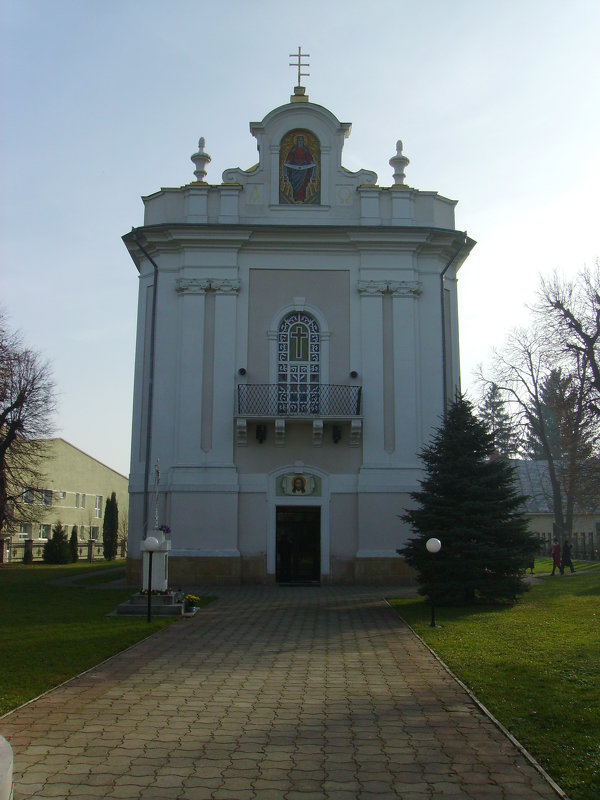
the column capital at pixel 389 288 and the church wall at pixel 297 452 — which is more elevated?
the column capital at pixel 389 288

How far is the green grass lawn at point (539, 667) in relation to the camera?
20.9 ft

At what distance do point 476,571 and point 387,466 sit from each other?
6571mm

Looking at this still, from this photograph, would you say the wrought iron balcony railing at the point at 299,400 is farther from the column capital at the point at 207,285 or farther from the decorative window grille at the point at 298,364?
the column capital at the point at 207,285

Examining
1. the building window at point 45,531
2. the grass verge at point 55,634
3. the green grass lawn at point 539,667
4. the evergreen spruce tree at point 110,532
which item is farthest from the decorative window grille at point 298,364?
the building window at point 45,531

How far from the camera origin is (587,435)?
2942 cm

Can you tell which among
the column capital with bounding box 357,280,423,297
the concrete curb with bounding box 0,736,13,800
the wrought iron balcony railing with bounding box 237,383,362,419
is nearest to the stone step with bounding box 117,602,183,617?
the wrought iron balcony railing with bounding box 237,383,362,419

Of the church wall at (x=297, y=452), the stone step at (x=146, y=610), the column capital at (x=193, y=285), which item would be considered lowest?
the stone step at (x=146, y=610)

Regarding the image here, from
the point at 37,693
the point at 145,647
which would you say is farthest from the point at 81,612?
the point at 37,693

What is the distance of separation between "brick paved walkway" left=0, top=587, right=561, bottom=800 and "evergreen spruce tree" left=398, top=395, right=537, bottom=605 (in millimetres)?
5264

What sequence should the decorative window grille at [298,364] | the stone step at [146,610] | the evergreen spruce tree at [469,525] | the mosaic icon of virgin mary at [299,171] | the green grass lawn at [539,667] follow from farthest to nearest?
the mosaic icon of virgin mary at [299,171] → the decorative window grille at [298,364] → the evergreen spruce tree at [469,525] → the stone step at [146,610] → the green grass lawn at [539,667]

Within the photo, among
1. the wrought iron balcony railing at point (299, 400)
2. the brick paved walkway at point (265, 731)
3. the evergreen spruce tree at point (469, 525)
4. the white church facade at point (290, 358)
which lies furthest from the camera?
the wrought iron balcony railing at point (299, 400)

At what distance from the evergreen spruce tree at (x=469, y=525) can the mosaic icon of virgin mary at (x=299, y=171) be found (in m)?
9.81

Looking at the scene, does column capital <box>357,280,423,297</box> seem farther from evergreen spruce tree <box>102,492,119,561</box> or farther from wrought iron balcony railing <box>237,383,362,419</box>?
evergreen spruce tree <box>102,492,119,561</box>

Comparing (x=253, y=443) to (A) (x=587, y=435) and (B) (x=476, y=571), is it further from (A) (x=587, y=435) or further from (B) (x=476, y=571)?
(A) (x=587, y=435)
